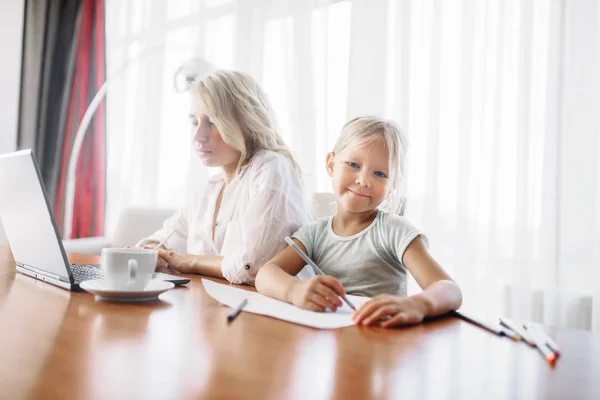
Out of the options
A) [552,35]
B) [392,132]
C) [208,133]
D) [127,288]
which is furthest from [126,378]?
[552,35]

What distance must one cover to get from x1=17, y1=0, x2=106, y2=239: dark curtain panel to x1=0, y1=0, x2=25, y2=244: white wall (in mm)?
46

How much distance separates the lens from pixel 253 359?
23.7 inches

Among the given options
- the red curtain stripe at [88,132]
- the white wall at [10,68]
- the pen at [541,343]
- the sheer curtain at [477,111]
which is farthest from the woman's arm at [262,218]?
the white wall at [10,68]

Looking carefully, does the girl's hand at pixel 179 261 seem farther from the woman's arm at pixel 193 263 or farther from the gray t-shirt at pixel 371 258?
the gray t-shirt at pixel 371 258

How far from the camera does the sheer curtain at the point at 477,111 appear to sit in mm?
1932

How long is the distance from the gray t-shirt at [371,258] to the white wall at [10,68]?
348 cm

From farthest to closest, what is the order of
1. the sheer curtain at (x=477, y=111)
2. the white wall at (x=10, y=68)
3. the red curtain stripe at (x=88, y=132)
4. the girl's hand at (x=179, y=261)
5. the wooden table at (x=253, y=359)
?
1. the white wall at (x=10, y=68)
2. the red curtain stripe at (x=88, y=132)
3. the sheer curtain at (x=477, y=111)
4. the girl's hand at (x=179, y=261)
5. the wooden table at (x=253, y=359)

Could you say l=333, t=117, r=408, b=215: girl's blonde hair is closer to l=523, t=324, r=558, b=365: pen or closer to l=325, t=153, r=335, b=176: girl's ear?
l=325, t=153, r=335, b=176: girl's ear

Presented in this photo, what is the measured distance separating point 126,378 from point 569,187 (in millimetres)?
1802

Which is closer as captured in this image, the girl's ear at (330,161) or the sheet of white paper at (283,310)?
the sheet of white paper at (283,310)

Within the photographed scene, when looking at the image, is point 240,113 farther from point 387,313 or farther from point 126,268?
point 387,313

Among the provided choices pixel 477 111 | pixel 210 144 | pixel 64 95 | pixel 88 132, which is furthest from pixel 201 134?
pixel 64 95

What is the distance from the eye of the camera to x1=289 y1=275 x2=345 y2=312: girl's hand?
0.87m

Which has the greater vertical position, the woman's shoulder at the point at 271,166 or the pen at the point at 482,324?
the woman's shoulder at the point at 271,166
